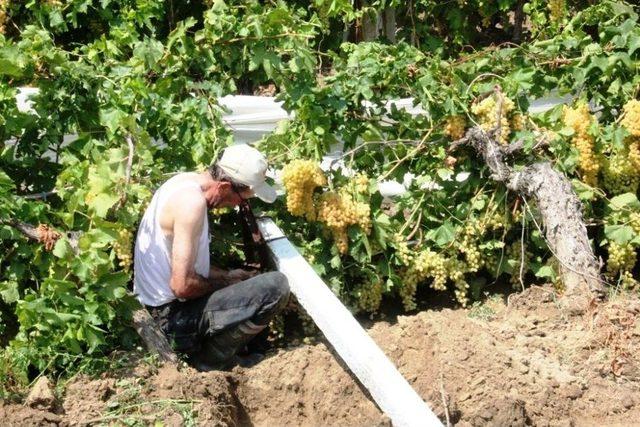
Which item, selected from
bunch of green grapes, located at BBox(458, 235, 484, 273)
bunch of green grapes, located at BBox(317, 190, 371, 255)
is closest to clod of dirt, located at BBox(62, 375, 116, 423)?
bunch of green grapes, located at BBox(317, 190, 371, 255)

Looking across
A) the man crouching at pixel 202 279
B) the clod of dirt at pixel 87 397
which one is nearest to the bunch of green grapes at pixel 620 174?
the man crouching at pixel 202 279

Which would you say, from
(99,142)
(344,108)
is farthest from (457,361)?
(99,142)

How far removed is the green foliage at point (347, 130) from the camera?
18.9 ft

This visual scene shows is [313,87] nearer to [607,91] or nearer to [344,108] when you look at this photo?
[344,108]

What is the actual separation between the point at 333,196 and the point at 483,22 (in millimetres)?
3566

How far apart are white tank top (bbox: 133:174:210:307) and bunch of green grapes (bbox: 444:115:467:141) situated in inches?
66.3

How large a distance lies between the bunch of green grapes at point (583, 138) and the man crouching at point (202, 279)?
6.36 ft

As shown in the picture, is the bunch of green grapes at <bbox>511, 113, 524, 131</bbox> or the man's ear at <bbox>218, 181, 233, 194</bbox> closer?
the man's ear at <bbox>218, 181, 233, 194</bbox>

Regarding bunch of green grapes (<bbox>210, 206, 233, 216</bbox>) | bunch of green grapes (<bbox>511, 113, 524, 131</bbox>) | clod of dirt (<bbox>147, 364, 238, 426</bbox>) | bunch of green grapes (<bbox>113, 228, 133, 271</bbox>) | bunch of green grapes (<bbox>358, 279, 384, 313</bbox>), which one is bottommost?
bunch of green grapes (<bbox>358, 279, 384, 313</bbox>)

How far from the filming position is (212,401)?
4820mm

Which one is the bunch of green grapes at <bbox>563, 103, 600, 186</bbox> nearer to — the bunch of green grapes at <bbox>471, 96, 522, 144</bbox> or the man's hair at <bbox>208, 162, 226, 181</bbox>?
the bunch of green grapes at <bbox>471, 96, 522, 144</bbox>

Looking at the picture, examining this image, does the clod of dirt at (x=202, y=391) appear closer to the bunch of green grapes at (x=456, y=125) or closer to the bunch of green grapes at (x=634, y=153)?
the bunch of green grapes at (x=456, y=125)

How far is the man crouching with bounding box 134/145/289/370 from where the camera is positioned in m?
5.38

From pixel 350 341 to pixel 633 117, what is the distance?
7.91 feet
